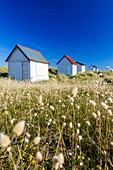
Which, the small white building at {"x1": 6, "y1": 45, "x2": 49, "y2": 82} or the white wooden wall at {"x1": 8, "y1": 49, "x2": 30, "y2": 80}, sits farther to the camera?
the white wooden wall at {"x1": 8, "y1": 49, "x2": 30, "y2": 80}

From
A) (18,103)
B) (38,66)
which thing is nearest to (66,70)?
(38,66)

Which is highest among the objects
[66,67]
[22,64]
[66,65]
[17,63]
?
[66,65]

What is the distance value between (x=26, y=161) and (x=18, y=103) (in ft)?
Answer: 7.86

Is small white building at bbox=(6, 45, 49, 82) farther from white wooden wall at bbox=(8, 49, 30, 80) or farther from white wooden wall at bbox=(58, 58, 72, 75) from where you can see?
white wooden wall at bbox=(58, 58, 72, 75)

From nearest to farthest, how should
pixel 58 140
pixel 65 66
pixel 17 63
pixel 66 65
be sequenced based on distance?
pixel 58 140, pixel 17 63, pixel 66 65, pixel 65 66

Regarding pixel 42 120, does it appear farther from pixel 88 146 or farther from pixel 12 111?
pixel 88 146

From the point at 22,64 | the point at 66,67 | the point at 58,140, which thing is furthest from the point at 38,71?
the point at 58,140

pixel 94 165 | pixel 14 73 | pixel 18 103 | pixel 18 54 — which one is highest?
pixel 18 54

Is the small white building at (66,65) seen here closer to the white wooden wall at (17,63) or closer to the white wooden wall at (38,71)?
the white wooden wall at (38,71)

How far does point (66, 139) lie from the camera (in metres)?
2.86

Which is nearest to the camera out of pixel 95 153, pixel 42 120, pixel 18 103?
pixel 95 153

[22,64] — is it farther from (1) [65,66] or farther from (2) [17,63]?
(1) [65,66]

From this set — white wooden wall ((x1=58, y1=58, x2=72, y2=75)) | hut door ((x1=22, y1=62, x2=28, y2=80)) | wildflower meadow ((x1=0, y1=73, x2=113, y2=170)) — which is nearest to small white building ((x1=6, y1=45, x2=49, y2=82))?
hut door ((x1=22, y1=62, x2=28, y2=80))

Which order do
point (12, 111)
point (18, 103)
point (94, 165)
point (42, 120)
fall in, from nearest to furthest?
point (94, 165) < point (42, 120) < point (12, 111) < point (18, 103)
